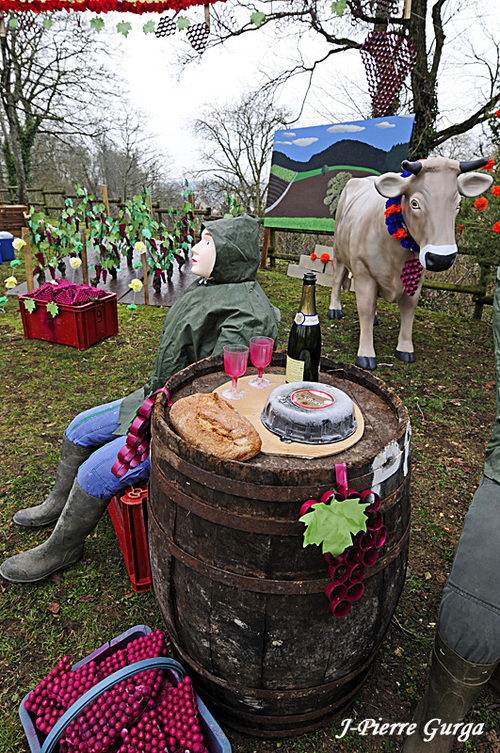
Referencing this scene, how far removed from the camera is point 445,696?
1436 millimetres

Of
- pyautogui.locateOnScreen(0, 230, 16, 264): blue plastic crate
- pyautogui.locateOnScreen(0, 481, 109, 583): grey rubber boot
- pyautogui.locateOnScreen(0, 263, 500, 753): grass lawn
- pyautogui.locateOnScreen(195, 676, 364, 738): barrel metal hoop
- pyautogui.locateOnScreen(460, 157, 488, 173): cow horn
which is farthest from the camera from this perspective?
pyautogui.locateOnScreen(0, 230, 16, 264): blue plastic crate

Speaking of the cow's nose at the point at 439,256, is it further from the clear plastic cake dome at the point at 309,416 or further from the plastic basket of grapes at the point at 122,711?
the plastic basket of grapes at the point at 122,711

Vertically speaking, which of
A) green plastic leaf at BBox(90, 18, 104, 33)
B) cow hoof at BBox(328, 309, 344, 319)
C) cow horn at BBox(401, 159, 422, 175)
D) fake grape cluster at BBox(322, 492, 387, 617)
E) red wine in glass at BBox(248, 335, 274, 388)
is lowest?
cow hoof at BBox(328, 309, 344, 319)

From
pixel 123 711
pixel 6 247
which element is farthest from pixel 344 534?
pixel 6 247

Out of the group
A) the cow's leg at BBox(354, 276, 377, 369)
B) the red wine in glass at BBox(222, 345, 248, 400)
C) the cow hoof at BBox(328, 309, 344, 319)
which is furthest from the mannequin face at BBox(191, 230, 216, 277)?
the cow hoof at BBox(328, 309, 344, 319)

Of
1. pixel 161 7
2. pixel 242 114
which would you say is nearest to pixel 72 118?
pixel 242 114

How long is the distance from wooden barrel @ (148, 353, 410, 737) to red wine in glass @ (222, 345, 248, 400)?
28 centimetres

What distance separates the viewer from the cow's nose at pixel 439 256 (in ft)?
11.6

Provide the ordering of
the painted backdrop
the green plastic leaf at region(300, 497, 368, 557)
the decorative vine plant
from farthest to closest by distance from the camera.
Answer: the decorative vine plant → the painted backdrop → the green plastic leaf at region(300, 497, 368, 557)

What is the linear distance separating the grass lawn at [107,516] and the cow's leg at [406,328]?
0.13m

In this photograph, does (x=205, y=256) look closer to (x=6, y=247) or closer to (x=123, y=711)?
(x=123, y=711)

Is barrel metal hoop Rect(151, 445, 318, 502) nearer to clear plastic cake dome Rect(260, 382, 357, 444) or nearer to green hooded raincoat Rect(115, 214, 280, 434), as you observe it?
clear plastic cake dome Rect(260, 382, 357, 444)

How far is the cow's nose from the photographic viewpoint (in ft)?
11.6

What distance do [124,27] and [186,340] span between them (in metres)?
3.22
